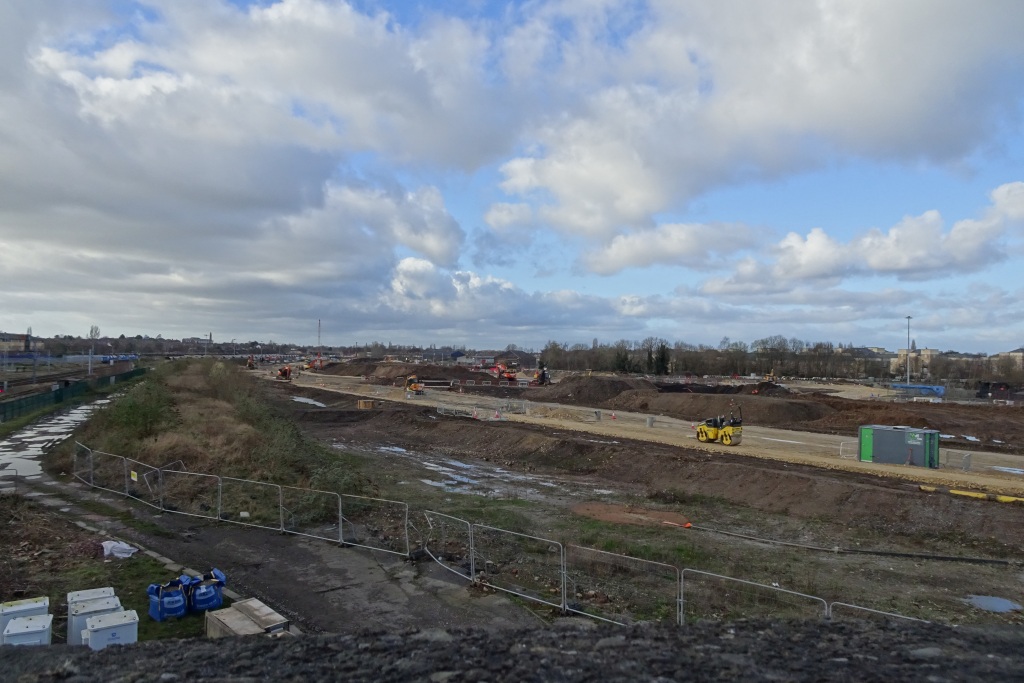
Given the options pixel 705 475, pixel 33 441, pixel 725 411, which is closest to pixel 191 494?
pixel 705 475

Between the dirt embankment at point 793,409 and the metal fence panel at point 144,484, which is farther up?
the dirt embankment at point 793,409

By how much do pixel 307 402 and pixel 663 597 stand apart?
207 feet

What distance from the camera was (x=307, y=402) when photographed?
2815 inches

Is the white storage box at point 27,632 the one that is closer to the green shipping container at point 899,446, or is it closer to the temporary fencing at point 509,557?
the temporary fencing at point 509,557

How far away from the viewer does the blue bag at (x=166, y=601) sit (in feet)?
38.4

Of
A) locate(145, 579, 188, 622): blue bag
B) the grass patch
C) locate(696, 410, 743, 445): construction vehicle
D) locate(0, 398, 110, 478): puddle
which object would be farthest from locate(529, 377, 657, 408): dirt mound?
locate(145, 579, 188, 622): blue bag

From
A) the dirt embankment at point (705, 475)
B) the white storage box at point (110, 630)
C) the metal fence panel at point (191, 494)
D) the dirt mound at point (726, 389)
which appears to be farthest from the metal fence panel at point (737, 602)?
the dirt mound at point (726, 389)

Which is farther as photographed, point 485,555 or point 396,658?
point 485,555

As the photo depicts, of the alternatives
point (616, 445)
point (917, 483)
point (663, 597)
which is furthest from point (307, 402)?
point (663, 597)

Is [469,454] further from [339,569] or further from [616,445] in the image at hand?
[339,569]

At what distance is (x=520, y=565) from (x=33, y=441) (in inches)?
1331

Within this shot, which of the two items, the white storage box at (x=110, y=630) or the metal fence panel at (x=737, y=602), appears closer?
the white storage box at (x=110, y=630)

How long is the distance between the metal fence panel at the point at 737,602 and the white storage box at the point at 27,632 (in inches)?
394

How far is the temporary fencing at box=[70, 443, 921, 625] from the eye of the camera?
12.7 metres
